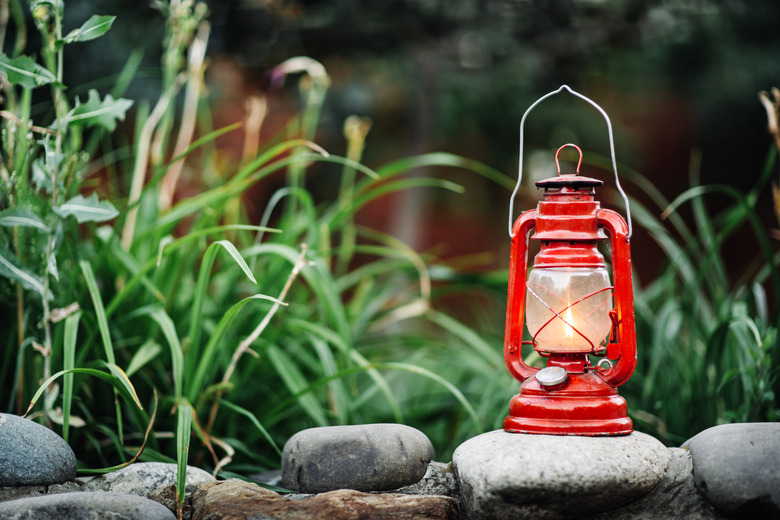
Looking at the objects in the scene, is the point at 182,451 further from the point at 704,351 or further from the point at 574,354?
the point at 704,351

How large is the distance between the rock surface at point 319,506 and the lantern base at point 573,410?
0.23m

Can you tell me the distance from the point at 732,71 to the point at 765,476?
11.4ft

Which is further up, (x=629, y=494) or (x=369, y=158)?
(x=369, y=158)

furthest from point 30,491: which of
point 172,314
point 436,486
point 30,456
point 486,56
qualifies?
point 486,56

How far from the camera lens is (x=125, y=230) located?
95.0 inches

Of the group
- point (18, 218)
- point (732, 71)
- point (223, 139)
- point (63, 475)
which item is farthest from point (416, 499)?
point (223, 139)

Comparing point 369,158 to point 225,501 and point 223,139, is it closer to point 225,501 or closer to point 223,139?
point 223,139

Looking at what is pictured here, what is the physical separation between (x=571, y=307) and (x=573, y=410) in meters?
0.21

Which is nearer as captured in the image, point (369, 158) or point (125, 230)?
point (125, 230)

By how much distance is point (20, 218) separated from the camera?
1.59m

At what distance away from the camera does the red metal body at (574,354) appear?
56.4 inches

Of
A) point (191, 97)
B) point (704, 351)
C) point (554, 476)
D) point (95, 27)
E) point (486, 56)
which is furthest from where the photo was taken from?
point (486, 56)

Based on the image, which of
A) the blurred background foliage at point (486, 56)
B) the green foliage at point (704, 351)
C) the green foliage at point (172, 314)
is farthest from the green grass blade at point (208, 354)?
the blurred background foliage at point (486, 56)

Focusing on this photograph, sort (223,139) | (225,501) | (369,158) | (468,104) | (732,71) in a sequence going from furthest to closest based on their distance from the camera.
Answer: (223,139) → (369,158) → (468,104) → (732,71) → (225,501)
